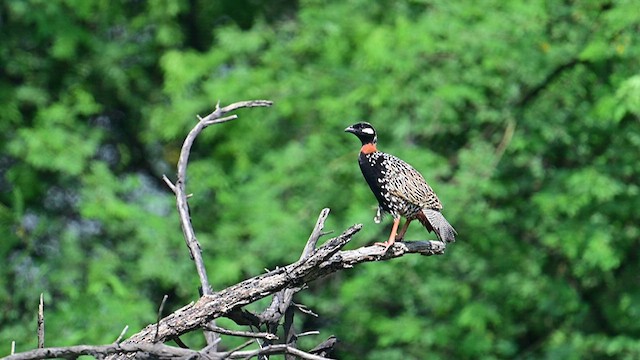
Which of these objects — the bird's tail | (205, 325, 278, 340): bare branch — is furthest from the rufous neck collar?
(205, 325, 278, 340): bare branch

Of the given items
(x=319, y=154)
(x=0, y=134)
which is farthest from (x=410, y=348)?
(x=0, y=134)

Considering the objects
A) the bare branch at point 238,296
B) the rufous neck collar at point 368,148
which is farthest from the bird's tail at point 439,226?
the bare branch at point 238,296

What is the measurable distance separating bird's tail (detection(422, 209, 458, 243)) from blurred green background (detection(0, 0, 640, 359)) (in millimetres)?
3046

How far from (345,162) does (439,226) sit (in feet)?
16.1

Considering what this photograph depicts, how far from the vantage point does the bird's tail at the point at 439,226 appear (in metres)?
4.17

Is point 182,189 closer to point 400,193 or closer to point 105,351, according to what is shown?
point 400,193

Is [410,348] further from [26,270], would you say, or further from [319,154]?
[26,270]

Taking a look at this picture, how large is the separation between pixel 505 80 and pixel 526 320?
2084 millimetres

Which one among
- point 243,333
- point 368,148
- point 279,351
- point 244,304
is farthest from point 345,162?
Answer: point 279,351

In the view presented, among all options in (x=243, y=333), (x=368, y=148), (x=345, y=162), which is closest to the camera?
(x=243, y=333)

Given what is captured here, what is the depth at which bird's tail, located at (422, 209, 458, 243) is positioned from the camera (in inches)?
164

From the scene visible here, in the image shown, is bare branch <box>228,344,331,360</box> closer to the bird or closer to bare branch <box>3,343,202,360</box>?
bare branch <box>3,343,202,360</box>

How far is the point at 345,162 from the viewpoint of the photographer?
9148mm

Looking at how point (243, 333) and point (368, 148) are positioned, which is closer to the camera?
point (243, 333)
